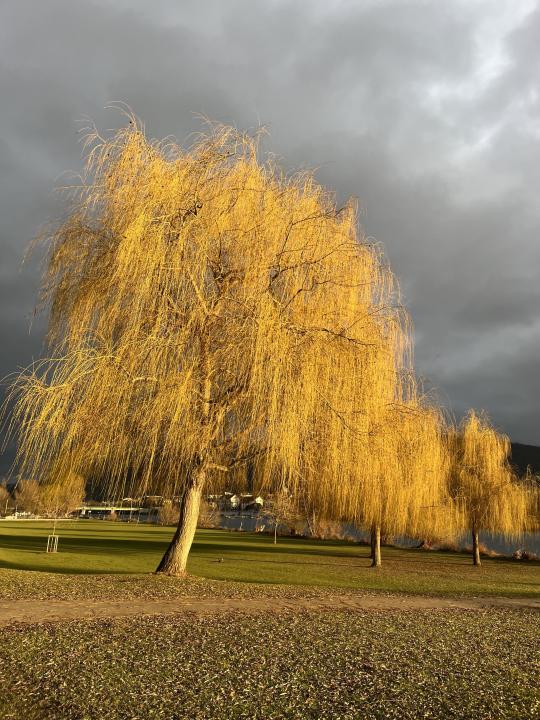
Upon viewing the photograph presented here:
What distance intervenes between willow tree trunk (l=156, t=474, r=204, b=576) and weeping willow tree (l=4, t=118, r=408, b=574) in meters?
0.78

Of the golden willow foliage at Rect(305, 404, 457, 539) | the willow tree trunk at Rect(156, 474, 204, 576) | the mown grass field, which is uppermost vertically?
the golden willow foliage at Rect(305, 404, 457, 539)

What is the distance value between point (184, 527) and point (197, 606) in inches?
164

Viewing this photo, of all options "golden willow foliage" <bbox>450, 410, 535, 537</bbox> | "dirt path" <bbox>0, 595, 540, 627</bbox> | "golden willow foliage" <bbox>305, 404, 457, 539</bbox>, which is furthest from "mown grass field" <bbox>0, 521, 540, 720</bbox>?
"golden willow foliage" <bbox>450, 410, 535, 537</bbox>

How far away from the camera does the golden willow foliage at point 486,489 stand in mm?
30795

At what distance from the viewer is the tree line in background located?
1054 centimetres

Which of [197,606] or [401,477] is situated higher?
[401,477]

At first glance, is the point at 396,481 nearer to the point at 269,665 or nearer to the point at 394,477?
the point at 394,477

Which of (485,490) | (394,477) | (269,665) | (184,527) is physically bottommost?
(269,665)

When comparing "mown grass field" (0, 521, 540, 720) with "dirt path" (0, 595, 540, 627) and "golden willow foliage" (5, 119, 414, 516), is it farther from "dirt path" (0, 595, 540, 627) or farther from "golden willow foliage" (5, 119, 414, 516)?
"golden willow foliage" (5, 119, 414, 516)

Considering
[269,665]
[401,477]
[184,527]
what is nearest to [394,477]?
[401,477]

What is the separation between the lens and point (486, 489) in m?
31.2

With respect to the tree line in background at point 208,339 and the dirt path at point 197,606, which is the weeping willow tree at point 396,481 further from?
the dirt path at point 197,606

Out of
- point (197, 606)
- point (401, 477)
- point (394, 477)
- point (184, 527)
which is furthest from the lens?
point (401, 477)

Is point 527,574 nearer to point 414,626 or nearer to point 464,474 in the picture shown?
point 464,474
